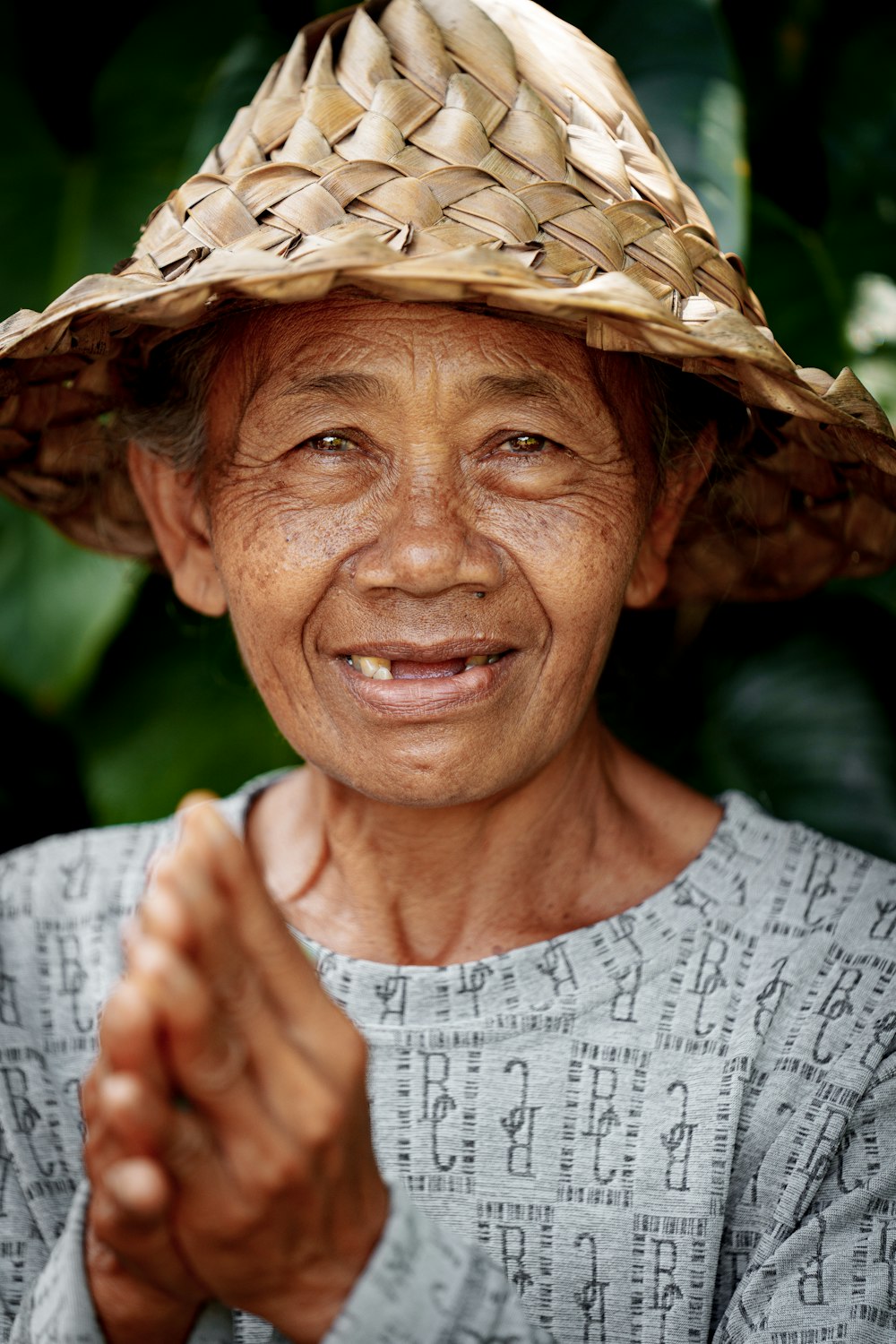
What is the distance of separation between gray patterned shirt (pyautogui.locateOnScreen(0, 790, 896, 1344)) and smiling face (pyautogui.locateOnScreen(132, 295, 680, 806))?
0.90 ft

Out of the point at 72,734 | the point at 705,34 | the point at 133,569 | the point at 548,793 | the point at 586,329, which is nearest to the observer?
the point at 586,329

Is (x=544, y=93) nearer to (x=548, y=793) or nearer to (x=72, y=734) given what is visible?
(x=548, y=793)

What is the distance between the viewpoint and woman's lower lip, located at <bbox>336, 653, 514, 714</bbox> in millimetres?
1397

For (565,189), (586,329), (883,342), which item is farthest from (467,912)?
(883,342)

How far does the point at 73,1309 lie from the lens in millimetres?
1103

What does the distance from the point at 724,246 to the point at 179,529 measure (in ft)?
2.72

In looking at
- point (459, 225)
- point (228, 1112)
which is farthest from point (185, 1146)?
point (459, 225)

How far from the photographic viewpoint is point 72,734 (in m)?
2.44

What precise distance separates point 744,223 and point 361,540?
0.85 metres

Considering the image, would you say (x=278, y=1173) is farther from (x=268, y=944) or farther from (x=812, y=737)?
(x=812, y=737)

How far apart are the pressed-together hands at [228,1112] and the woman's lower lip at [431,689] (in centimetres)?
45

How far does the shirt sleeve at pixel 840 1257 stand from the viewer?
1.28 meters

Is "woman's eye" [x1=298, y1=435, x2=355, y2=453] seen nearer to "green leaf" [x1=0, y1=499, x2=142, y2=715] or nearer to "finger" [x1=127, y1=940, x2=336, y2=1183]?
"finger" [x1=127, y1=940, x2=336, y2=1183]

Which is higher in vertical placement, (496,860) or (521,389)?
(521,389)
